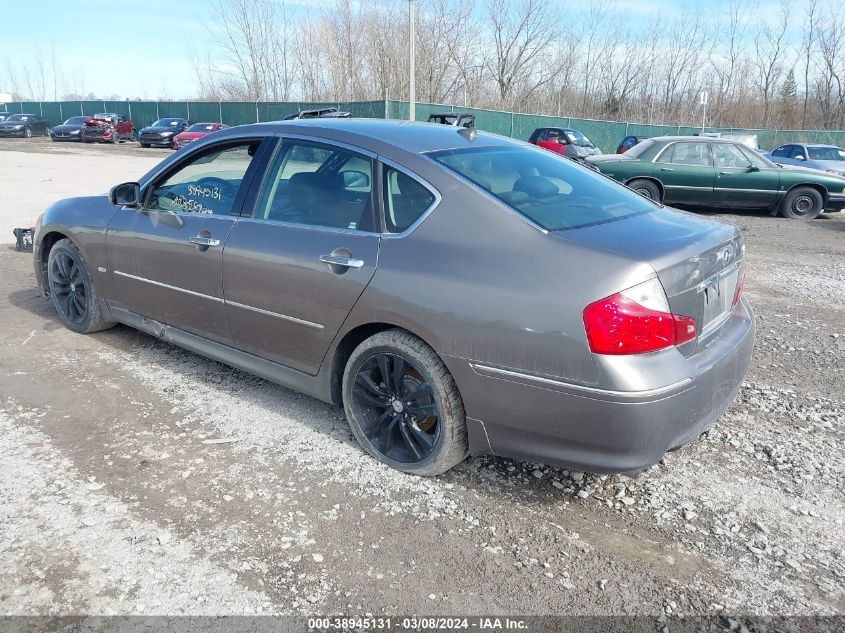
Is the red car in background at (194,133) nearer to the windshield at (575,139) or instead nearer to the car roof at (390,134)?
the windshield at (575,139)

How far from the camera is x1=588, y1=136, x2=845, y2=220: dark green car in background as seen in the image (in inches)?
486

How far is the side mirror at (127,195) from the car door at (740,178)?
10742 millimetres

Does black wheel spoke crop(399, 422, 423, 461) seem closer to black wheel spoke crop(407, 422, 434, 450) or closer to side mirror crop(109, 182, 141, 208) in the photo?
black wheel spoke crop(407, 422, 434, 450)

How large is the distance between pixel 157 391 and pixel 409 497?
2010 millimetres

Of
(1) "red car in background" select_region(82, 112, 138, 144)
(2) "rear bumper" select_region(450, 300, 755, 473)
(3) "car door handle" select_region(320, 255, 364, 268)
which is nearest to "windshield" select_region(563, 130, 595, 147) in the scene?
(3) "car door handle" select_region(320, 255, 364, 268)

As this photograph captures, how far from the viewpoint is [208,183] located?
4.28 m

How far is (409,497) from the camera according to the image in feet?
10.3

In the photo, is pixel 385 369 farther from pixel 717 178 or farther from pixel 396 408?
pixel 717 178

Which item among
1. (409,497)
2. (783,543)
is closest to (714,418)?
(783,543)

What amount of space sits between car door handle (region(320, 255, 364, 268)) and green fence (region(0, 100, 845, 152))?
2575 cm

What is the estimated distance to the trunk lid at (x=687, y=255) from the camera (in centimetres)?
276

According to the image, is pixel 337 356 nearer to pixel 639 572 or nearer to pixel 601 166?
pixel 639 572

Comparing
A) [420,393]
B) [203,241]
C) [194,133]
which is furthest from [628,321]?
[194,133]

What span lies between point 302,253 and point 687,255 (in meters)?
1.84
